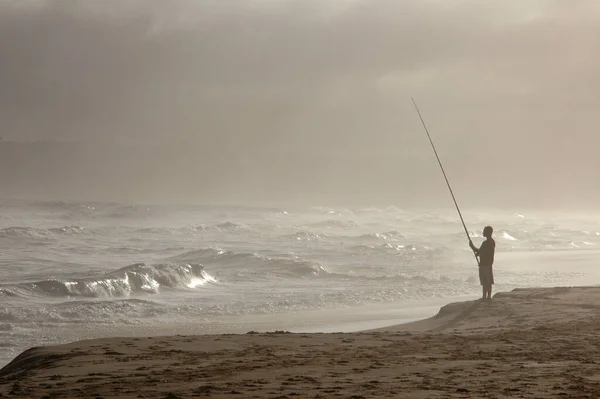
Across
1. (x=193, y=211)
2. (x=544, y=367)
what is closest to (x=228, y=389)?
(x=544, y=367)

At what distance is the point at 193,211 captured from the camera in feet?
203

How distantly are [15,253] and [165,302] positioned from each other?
1161cm

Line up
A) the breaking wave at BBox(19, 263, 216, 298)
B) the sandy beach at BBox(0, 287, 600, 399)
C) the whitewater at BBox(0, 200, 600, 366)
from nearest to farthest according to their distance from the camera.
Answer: the sandy beach at BBox(0, 287, 600, 399)
the whitewater at BBox(0, 200, 600, 366)
the breaking wave at BBox(19, 263, 216, 298)

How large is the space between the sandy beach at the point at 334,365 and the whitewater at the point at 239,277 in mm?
3155

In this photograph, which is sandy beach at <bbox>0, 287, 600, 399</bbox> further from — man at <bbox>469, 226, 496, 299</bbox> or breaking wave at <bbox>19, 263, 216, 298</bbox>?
breaking wave at <bbox>19, 263, 216, 298</bbox>

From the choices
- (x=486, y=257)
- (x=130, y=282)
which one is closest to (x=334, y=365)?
(x=486, y=257)

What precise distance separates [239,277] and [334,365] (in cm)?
1395

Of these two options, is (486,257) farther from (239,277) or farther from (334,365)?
(239,277)

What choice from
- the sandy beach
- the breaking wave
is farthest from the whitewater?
the sandy beach

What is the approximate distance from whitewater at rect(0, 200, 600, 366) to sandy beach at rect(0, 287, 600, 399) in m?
3.15

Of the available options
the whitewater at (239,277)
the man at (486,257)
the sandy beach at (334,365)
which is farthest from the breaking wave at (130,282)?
the sandy beach at (334,365)

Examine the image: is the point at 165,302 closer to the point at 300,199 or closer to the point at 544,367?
the point at 544,367

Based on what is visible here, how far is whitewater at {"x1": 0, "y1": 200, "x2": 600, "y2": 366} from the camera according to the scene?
549 inches

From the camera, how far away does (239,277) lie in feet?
69.1
